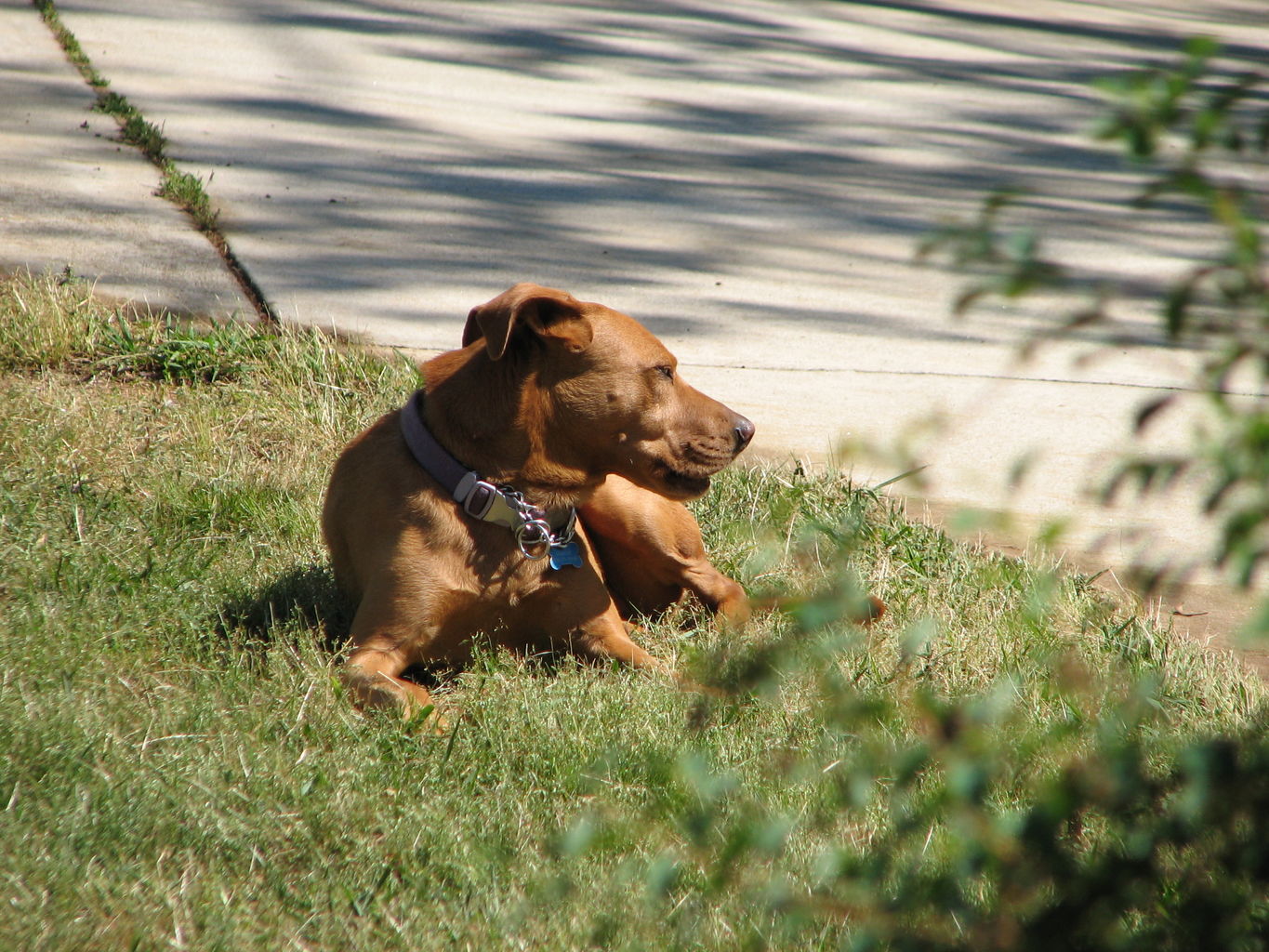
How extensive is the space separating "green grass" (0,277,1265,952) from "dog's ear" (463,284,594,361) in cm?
81

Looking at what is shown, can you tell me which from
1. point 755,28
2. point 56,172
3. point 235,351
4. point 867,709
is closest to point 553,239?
point 235,351

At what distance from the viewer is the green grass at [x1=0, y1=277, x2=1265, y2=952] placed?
1.87 metres

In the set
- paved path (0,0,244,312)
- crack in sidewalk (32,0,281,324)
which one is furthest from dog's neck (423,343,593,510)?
paved path (0,0,244,312)


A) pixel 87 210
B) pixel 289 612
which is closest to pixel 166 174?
pixel 87 210

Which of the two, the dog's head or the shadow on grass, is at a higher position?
the dog's head

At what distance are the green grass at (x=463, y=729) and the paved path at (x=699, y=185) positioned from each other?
0.71 m

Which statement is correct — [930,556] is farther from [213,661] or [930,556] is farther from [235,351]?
[235,351]

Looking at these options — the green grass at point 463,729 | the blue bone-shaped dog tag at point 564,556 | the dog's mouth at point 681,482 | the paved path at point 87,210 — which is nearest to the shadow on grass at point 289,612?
the green grass at point 463,729

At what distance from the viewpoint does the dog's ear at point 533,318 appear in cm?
338

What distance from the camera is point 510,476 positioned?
3.57 m

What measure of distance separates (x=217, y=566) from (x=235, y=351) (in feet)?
4.73

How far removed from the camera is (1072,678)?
120 centimetres

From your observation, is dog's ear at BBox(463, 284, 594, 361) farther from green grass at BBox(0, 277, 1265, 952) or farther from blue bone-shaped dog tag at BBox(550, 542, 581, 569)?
green grass at BBox(0, 277, 1265, 952)

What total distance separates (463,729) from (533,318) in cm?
110
